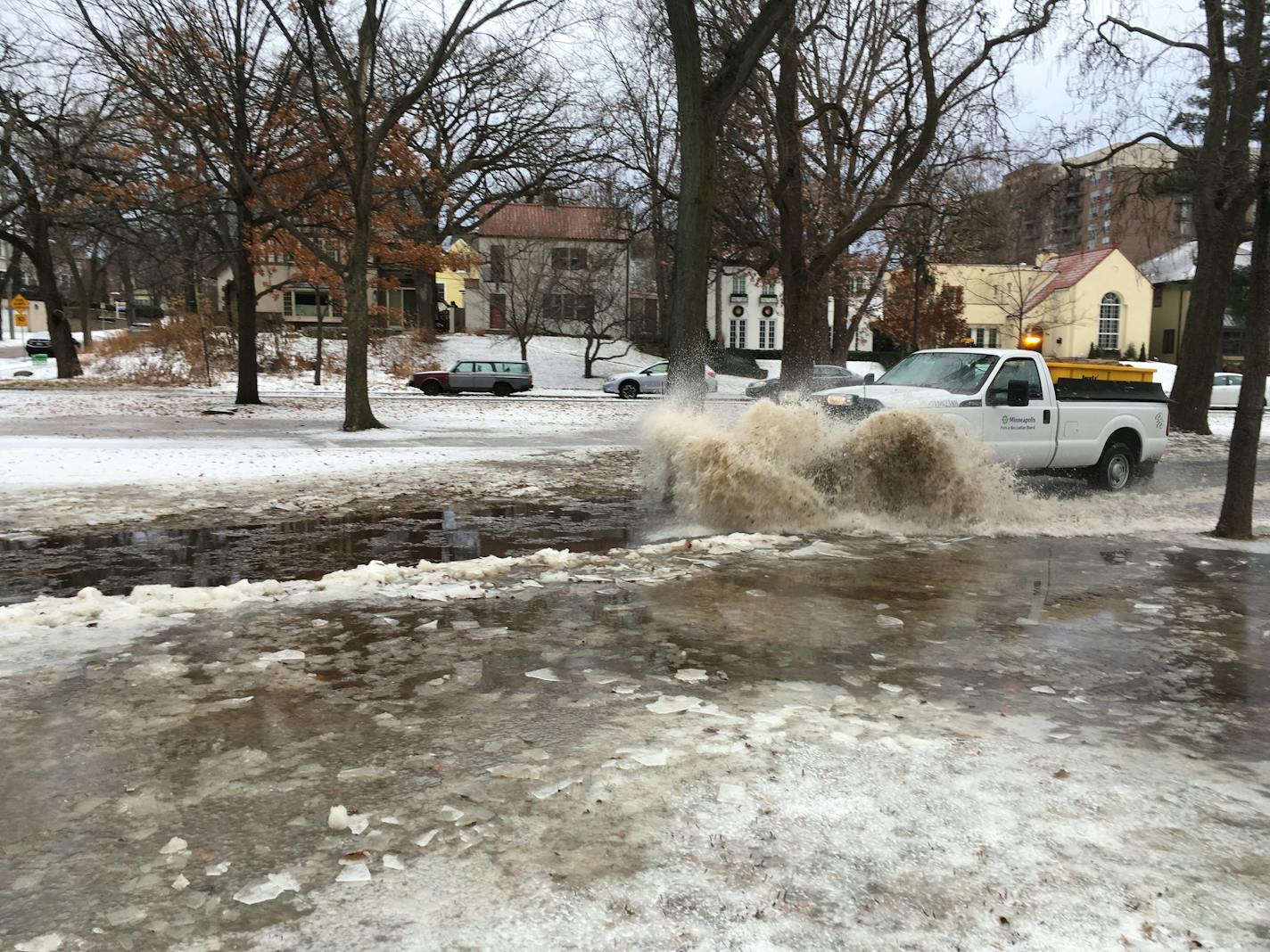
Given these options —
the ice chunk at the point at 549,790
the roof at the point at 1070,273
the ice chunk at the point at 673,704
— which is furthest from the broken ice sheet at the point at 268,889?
the roof at the point at 1070,273

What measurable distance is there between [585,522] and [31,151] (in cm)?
2975

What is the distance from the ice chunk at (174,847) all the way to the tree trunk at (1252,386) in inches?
358

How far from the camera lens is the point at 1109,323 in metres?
66.8

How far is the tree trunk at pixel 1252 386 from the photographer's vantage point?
8.61 m

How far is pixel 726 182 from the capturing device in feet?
76.4

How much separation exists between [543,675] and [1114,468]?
1095 cm

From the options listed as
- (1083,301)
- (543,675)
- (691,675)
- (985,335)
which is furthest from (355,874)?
(985,335)

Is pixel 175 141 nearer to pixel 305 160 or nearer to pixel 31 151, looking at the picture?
pixel 305 160

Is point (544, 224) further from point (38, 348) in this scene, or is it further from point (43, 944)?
point (43, 944)

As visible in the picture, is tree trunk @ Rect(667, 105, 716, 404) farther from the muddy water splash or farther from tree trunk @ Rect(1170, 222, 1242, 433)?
tree trunk @ Rect(1170, 222, 1242, 433)

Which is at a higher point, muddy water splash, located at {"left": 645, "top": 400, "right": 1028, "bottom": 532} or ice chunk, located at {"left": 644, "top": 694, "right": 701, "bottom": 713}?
muddy water splash, located at {"left": 645, "top": 400, "right": 1028, "bottom": 532}

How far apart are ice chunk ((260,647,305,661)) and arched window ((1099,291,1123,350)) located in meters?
71.0

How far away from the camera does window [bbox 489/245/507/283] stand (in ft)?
168

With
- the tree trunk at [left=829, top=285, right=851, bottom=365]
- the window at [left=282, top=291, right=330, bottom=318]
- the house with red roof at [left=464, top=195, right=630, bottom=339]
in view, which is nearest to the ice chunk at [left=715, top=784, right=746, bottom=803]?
the tree trunk at [left=829, top=285, right=851, bottom=365]
